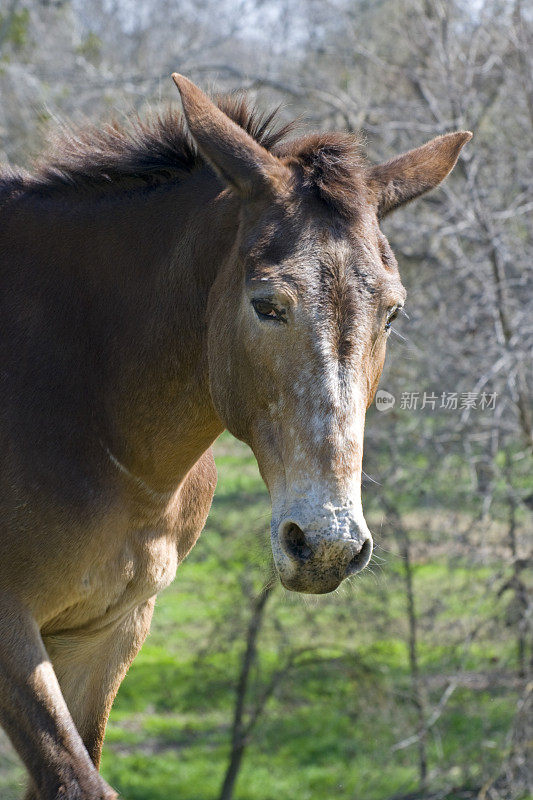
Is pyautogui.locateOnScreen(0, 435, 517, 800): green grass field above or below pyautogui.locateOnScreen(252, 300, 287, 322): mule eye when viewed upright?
below

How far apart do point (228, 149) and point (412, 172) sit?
2.09 feet

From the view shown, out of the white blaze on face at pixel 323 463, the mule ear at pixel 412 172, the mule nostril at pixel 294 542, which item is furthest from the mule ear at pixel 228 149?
the mule nostril at pixel 294 542

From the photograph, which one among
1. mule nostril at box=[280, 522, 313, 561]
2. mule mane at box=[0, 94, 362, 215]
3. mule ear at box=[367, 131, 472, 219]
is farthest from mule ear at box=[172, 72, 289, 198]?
mule nostril at box=[280, 522, 313, 561]

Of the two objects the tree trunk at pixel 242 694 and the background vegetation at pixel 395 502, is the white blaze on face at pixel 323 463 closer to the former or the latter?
the background vegetation at pixel 395 502

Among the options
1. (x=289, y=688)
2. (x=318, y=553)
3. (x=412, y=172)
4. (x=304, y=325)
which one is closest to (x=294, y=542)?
(x=318, y=553)

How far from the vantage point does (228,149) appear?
274 cm

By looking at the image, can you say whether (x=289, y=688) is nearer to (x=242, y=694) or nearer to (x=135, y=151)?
(x=242, y=694)

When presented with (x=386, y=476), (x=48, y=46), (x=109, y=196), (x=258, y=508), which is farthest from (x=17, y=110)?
(x=109, y=196)

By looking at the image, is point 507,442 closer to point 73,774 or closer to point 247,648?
point 247,648

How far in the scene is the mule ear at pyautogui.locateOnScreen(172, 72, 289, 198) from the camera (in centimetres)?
270

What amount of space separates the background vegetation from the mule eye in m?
3.17

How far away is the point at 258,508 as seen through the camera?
349 inches

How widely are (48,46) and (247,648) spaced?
7.11 meters

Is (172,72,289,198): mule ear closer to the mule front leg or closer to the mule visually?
the mule
